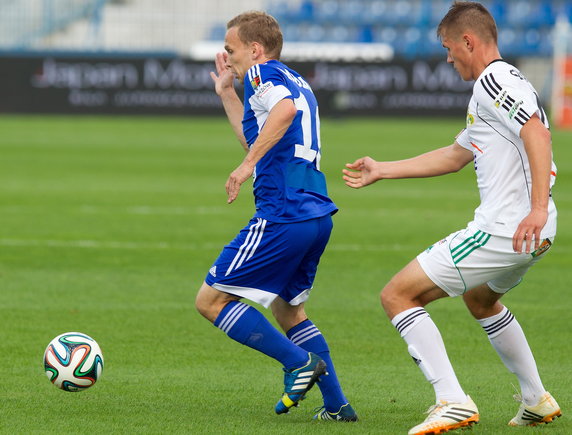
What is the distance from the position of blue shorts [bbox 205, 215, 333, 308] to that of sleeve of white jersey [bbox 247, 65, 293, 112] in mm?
561

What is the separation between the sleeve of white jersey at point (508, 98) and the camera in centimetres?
462

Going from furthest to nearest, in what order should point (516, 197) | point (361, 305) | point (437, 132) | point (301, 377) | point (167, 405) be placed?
point (437, 132), point (361, 305), point (167, 405), point (301, 377), point (516, 197)

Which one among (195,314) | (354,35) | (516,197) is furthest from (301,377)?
(354,35)

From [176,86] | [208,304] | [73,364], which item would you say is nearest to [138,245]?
[73,364]

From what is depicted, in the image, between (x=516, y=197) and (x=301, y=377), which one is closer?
(x=516, y=197)

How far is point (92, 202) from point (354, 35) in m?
26.8

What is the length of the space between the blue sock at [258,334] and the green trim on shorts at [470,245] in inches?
34.6

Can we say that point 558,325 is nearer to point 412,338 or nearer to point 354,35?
point 412,338

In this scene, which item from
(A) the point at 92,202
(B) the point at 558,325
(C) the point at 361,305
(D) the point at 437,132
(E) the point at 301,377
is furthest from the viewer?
(D) the point at 437,132

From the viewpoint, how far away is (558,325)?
25.2ft

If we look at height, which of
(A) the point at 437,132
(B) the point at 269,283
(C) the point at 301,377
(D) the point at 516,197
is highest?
(D) the point at 516,197

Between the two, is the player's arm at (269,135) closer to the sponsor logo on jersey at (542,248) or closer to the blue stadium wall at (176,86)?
the sponsor logo on jersey at (542,248)

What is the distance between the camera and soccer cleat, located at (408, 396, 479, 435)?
→ 187 inches

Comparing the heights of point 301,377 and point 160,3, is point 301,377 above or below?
above
